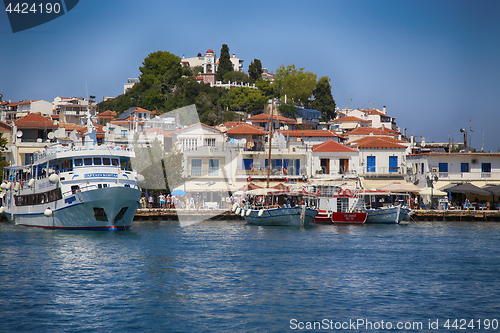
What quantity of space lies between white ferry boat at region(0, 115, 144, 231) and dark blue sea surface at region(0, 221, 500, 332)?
4.13 feet

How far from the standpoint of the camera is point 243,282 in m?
20.9

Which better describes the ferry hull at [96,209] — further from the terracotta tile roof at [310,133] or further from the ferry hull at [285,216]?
the terracotta tile roof at [310,133]

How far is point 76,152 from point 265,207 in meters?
14.7

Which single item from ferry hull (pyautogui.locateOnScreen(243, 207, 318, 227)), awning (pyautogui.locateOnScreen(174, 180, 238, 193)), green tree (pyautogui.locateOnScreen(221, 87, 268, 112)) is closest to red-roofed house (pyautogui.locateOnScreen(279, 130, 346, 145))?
awning (pyautogui.locateOnScreen(174, 180, 238, 193))

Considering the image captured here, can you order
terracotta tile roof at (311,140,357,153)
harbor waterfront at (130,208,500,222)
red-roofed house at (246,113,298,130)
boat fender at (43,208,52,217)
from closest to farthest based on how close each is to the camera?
boat fender at (43,208,52,217) < harbor waterfront at (130,208,500,222) < terracotta tile roof at (311,140,357,153) < red-roofed house at (246,113,298,130)

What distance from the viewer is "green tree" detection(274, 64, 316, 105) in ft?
317

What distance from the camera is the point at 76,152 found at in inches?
1341

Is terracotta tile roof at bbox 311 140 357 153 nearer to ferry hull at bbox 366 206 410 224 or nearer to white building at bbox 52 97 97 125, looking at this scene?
ferry hull at bbox 366 206 410 224

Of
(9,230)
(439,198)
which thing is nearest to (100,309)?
(9,230)

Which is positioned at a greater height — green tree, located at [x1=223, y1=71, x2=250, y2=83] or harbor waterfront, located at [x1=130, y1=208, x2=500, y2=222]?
green tree, located at [x1=223, y1=71, x2=250, y2=83]

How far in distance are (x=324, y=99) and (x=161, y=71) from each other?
28.9m

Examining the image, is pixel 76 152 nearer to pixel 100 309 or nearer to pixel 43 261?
pixel 43 261

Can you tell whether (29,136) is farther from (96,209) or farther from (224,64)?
(224,64)

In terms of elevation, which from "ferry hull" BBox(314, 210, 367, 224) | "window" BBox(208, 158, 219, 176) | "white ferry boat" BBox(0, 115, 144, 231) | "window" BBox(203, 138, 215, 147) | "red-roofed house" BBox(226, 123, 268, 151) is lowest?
"ferry hull" BBox(314, 210, 367, 224)
